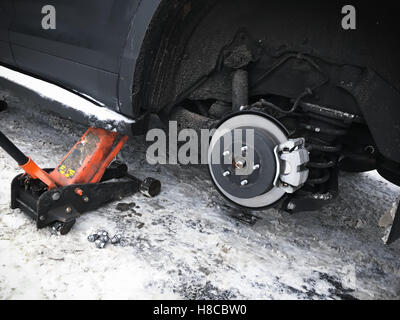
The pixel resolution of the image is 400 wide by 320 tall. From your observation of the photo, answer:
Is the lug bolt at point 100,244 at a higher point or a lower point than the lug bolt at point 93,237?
lower

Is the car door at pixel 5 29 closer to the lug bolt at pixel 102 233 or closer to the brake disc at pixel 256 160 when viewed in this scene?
the lug bolt at pixel 102 233

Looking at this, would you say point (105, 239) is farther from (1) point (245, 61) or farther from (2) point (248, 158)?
(1) point (245, 61)

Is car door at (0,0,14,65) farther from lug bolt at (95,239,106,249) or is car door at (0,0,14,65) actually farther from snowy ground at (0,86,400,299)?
lug bolt at (95,239,106,249)

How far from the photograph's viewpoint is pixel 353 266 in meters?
1.60

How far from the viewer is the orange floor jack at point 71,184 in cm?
150

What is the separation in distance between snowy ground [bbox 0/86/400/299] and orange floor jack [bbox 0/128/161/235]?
6 centimetres

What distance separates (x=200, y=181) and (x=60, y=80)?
3.38ft

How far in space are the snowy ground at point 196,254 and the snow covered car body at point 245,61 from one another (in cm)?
30

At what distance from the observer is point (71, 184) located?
5.28 feet

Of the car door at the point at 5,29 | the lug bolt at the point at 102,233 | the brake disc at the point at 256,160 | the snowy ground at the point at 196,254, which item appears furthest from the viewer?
the car door at the point at 5,29

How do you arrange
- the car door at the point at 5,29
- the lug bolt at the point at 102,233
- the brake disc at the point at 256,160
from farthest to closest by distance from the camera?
the car door at the point at 5,29 < the lug bolt at the point at 102,233 < the brake disc at the point at 256,160

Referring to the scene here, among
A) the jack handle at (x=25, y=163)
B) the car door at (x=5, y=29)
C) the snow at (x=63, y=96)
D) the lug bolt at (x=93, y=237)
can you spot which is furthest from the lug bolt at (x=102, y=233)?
the car door at (x=5, y=29)

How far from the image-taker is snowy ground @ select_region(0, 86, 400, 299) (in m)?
1.32
